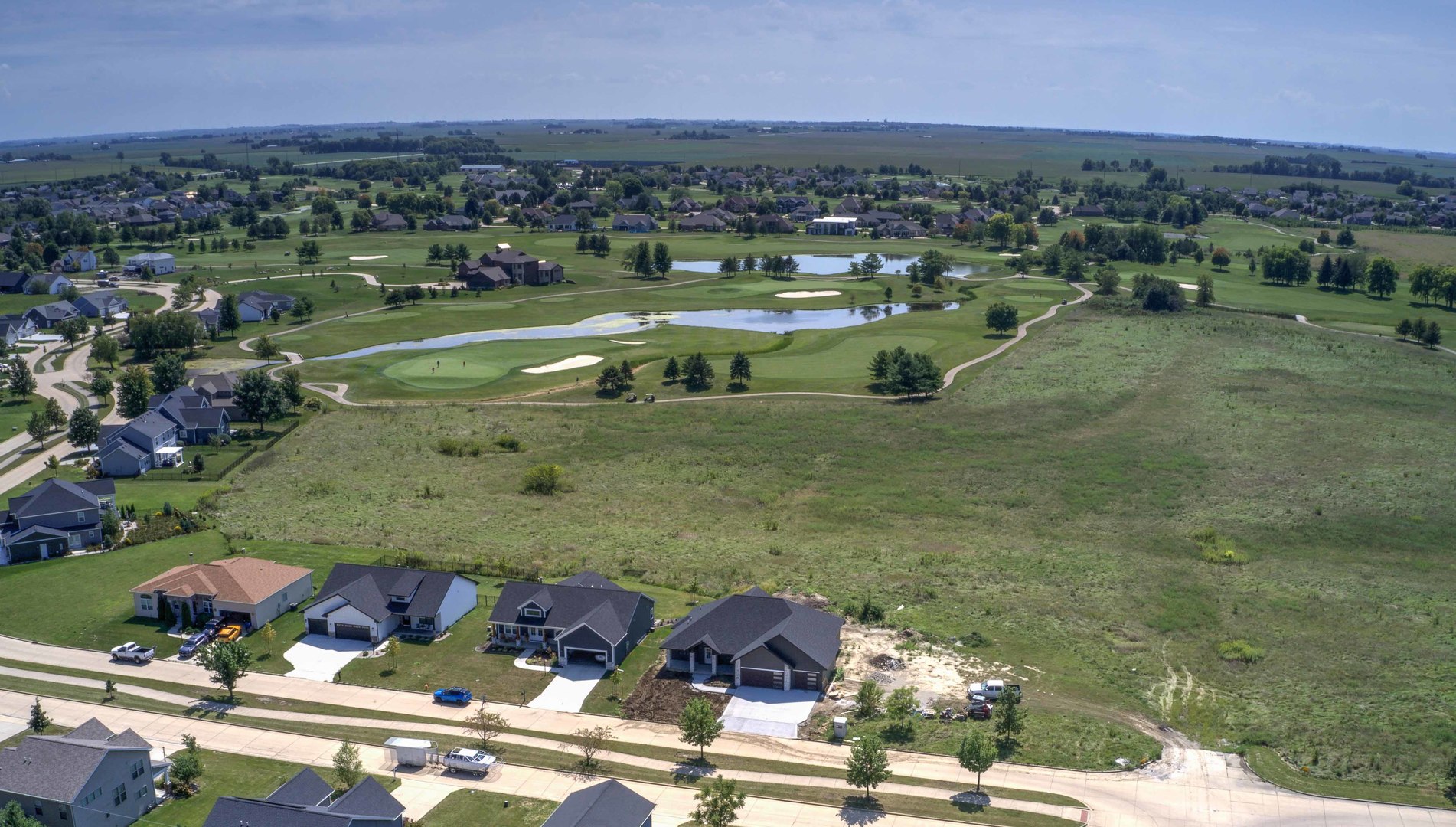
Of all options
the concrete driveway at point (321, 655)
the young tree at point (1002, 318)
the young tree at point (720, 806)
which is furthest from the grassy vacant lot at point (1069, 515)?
the young tree at point (1002, 318)

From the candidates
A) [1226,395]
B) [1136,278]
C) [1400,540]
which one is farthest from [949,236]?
[1400,540]

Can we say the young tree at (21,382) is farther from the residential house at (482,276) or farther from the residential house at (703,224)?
the residential house at (703,224)

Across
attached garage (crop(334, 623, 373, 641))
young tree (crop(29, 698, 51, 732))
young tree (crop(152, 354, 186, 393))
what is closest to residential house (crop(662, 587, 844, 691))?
attached garage (crop(334, 623, 373, 641))

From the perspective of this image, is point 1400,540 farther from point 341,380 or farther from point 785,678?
point 341,380

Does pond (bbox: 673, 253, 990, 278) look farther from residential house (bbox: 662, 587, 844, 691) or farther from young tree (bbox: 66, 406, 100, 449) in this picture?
residential house (bbox: 662, 587, 844, 691)

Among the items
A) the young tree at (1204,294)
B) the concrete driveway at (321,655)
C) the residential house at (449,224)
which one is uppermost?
the residential house at (449,224)

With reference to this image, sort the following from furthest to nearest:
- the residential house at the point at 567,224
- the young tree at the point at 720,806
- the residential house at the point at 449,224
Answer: the residential house at the point at 567,224 < the residential house at the point at 449,224 < the young tree at the point at 720,806

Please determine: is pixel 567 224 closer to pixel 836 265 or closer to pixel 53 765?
pixel 836 265
